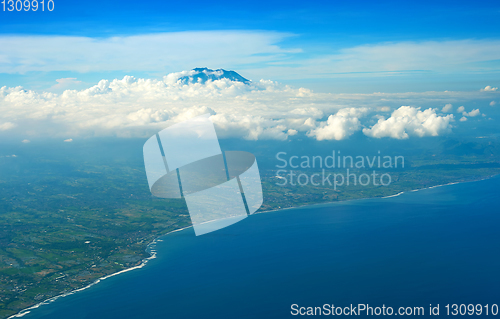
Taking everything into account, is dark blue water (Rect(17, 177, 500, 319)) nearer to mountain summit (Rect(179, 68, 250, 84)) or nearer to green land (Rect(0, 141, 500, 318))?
green land (Rect(0, 141, 500, 318))

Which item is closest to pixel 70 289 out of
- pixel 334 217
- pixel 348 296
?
pixel 348 296

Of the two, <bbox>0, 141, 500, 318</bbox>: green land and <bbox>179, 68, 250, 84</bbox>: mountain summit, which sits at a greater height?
<bbox>179, 68, 250, 84</bbox>: mountain summit

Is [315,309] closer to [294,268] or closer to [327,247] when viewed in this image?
[294,268]

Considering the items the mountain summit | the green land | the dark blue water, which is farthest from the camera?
the mountain summit

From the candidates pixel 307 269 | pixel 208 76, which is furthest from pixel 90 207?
pixel 208 76

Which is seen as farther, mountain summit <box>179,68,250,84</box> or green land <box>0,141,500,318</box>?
mountain summit <box>179,68,250,84</box>

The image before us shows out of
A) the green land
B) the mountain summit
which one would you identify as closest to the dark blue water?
the green land

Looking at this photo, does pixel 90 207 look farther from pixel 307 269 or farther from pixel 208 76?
pixel 208 76
